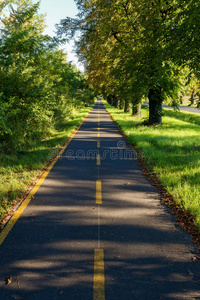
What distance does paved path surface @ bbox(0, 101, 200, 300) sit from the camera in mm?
3311

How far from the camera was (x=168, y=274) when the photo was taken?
142 inches

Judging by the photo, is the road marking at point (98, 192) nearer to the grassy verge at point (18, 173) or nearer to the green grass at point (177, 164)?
the green grass at point (177, 164)

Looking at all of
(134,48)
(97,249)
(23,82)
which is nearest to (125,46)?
(134,48)

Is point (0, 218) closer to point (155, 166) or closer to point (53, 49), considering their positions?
point (155, 166)

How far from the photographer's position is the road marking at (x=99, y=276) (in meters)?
3.22

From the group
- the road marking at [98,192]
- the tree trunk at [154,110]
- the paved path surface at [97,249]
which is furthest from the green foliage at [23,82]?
the tree trunk at [154,110]

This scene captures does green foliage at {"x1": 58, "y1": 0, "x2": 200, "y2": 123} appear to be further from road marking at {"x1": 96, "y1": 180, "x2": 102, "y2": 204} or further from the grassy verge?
the grassy verge

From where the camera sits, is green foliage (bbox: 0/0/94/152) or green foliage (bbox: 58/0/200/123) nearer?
green foliage (bbox: 0/0/94/152)

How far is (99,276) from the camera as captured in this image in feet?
11.6

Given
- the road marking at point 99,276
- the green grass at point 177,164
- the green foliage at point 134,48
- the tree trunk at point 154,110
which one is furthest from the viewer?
the tree trunk at point 154,110

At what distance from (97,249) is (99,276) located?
2.16 ft

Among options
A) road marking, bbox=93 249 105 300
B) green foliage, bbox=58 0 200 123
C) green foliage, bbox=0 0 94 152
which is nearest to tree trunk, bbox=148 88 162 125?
green foliage, bbox=58 0 200 123

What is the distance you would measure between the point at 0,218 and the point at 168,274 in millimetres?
3548

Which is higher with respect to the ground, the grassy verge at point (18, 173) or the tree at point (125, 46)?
the tree at point (125, 46)
